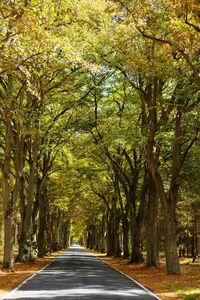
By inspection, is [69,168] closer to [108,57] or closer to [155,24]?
[108,57]

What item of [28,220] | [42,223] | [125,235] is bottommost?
[125,235]

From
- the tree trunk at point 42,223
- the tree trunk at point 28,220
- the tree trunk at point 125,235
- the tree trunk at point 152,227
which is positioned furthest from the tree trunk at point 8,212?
the tree trunk at point 125,235

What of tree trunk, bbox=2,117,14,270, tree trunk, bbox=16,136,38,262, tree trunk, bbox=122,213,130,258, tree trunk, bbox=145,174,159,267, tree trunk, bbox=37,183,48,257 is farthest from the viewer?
tree trunk, bbox=37,183,48,257

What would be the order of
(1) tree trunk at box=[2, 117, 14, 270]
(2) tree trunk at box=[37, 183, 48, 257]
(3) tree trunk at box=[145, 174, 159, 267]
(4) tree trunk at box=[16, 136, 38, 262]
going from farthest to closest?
1. (2) tree trunk at box=[37, 183, 48, 257]
2. (4) tree trunk at box=[16, 136, 38, 262]
3. (3) tree trunk at box=[145, 174, 159, 267]
4. (1) tree trunk at box=[2, 117, 14, 270]

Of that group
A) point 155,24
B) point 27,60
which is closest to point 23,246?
point 27,60

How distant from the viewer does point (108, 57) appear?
78.1 feet

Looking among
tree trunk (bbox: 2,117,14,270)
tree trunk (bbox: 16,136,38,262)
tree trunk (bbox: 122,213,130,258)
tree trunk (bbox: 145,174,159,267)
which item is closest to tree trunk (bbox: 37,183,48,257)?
tree trunk (bbox: 122,213,130,258)

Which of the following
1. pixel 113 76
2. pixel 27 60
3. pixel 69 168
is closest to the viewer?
pixel 27 60

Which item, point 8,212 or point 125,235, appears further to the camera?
point 125,235

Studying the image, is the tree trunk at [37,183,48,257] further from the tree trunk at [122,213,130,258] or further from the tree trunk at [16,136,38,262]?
the tree trunk at [16,136,38,262]

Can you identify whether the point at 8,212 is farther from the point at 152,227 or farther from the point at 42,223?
the point at 42,223

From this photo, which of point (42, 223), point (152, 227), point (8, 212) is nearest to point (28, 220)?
point (8, 212)

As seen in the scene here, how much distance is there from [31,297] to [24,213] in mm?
17792

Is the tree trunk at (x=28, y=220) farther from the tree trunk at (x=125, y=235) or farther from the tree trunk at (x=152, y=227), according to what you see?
the tree trunk at (x=125, y=235)
